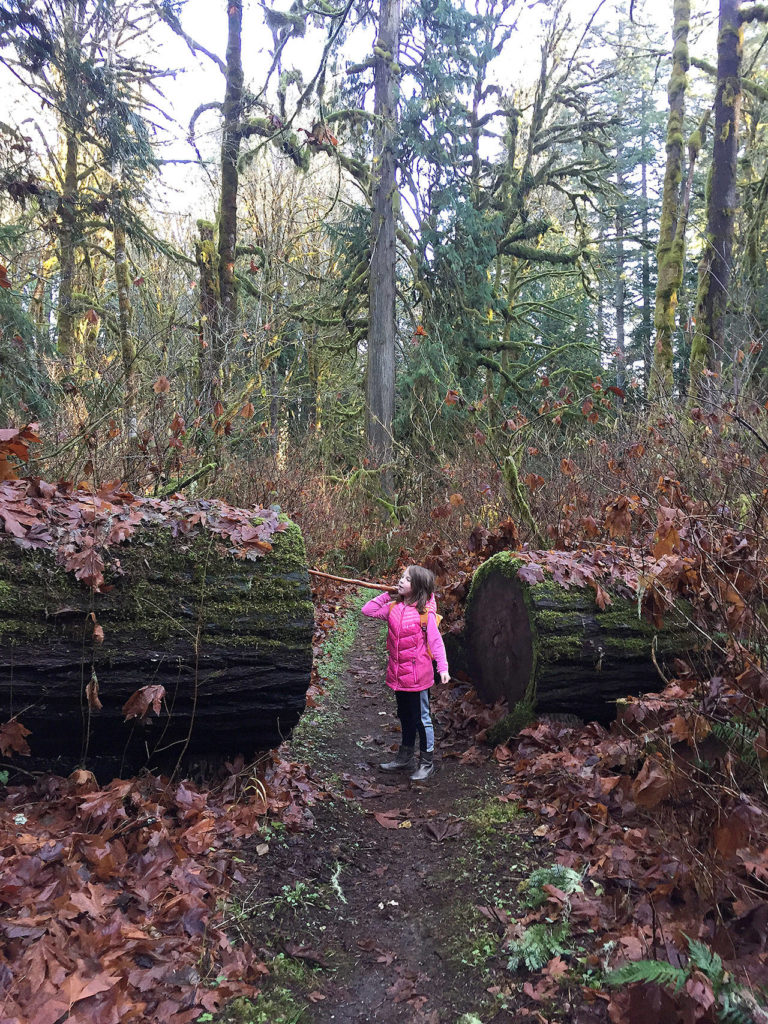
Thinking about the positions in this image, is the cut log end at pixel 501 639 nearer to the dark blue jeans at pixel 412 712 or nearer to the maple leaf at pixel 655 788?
the dark blue jeans at pixel 412 712

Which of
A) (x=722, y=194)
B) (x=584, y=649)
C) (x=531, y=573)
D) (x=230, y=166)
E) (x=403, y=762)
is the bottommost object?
(x=403, y=762)

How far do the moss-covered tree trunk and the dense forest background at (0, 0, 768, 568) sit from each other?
5 cm

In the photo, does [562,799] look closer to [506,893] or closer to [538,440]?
[506,893]

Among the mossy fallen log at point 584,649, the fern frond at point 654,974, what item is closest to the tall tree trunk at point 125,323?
the mossy fallen log at point 584,649

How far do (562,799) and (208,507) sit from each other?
2.83 metres

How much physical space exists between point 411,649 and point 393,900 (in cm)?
200

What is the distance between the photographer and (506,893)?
123 inches

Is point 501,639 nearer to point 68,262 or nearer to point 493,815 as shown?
point 493,815

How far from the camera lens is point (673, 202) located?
40.9 ft

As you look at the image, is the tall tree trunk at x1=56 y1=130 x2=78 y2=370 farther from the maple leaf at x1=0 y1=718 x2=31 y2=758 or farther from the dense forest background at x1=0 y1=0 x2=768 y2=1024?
the maple leaf at x1=0 y1=718 x2=31 y2=758

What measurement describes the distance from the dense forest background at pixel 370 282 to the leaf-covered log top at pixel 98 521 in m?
1.70

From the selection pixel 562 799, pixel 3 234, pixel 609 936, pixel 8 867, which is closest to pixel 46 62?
pixel 3 234

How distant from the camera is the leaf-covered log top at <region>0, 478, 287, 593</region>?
11.4ft

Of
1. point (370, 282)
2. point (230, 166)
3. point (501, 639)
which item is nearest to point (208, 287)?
point (230, 166)
